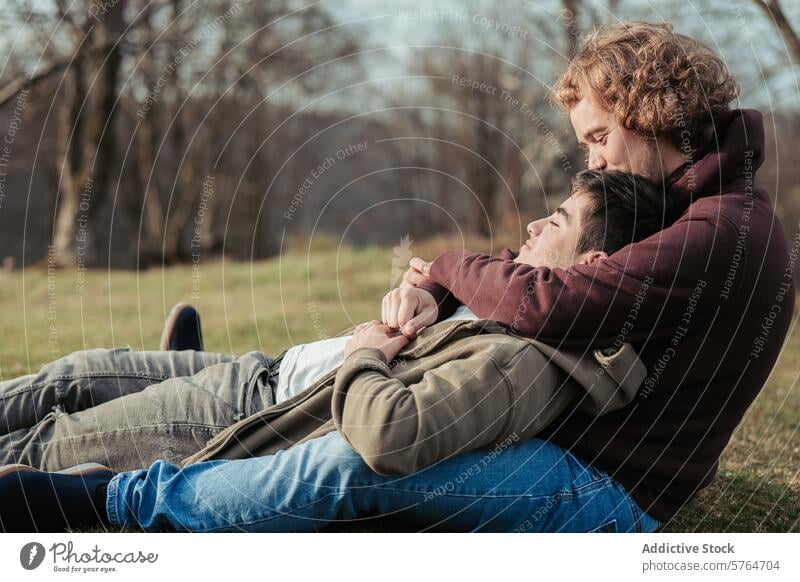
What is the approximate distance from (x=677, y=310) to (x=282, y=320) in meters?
5.23

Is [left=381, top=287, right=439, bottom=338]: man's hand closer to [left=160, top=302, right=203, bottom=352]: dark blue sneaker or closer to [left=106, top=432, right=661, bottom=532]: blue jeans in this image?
[left=106, top=432, right=661, bottom=532]: blue jeans

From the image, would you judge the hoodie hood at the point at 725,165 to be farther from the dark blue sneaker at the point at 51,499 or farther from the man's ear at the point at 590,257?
the dark blue sneaker at the point at 51,499

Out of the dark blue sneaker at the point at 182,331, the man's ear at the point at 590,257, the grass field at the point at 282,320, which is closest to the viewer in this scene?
the man's ear at the point at 590,257

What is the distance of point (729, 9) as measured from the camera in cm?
621

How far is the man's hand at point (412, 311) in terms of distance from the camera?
2584 millimetres

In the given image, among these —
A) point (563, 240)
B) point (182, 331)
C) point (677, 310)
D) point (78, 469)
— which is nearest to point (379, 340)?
point (563, 240)

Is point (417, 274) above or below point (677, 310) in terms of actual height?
above

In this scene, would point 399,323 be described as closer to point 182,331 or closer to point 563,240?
point 563,240

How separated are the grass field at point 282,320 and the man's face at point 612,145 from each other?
44.0 inches

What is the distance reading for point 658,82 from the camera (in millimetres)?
2660

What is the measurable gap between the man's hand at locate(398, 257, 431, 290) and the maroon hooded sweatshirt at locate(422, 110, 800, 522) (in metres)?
0.10

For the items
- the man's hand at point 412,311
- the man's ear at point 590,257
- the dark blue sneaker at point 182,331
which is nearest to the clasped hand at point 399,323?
the man's hand at point 412,311

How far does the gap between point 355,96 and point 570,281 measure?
34.2ft
